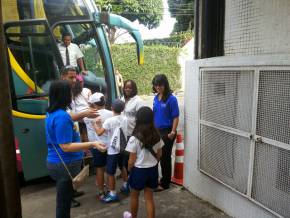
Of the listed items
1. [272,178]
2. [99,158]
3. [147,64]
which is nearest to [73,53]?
[99,158]

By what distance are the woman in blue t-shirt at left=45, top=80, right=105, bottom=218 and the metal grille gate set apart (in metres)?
1.44

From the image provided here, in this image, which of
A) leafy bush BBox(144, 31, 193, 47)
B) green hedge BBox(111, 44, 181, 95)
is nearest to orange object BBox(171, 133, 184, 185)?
green hedge BBox(111, 44, 181, 95)

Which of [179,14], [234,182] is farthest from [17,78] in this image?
[179,14]

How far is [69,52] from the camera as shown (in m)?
5.78

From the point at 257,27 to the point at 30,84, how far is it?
334 centimetres

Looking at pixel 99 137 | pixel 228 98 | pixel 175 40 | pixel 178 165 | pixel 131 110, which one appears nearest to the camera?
pixel 228 98

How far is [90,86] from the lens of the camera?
617 centimetres

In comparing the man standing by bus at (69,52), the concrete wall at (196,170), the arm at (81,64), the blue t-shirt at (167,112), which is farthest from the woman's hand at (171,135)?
the arm at (81,64)

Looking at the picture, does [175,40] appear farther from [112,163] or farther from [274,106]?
[274,106]

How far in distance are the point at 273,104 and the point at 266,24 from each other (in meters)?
0.82

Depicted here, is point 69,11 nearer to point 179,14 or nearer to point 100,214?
point 100,214

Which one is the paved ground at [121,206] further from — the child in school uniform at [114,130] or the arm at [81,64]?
the arm at [81,64]

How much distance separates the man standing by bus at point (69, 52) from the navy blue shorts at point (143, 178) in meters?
2.94

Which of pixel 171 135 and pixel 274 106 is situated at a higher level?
pixel 274 106
